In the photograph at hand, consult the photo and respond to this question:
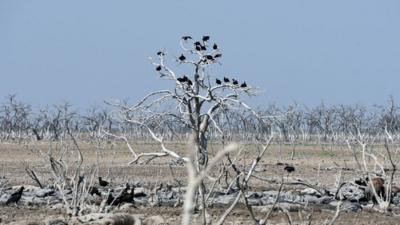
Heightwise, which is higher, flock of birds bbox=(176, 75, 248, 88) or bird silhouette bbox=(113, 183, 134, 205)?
flock of birds bbox=(176, 75, 248, 88)

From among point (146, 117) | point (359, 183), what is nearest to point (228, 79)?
point (146, 117)

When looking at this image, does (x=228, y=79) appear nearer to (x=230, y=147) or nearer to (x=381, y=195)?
(x=381, y=195)

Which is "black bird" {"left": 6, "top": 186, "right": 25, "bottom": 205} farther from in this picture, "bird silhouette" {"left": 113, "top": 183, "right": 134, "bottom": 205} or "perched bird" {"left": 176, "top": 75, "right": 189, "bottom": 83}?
"perched bird" {"left": 176, "top": 75, "right": 189, "bottom": 83}

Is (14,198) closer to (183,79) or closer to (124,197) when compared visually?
(124,197)

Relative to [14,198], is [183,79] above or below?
above

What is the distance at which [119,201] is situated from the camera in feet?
53.4

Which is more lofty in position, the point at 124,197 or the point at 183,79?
the point at 183,79

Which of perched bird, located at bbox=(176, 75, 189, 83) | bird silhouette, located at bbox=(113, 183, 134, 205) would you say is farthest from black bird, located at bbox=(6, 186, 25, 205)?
perched bird, located at bbox=(176, 75, 189, 83)

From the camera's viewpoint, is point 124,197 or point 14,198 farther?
point 14,198

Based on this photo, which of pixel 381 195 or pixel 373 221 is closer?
pixel 373 221

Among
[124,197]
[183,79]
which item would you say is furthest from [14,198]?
[183,79]

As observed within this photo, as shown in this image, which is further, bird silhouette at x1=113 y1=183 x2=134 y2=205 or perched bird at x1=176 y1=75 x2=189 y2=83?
perched bird at x1=176 y1=75 x2=189 y2=83

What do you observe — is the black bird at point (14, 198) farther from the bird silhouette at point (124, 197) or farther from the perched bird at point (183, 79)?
the perched bird at point (183, 79)

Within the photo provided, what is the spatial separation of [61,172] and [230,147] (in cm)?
1224
